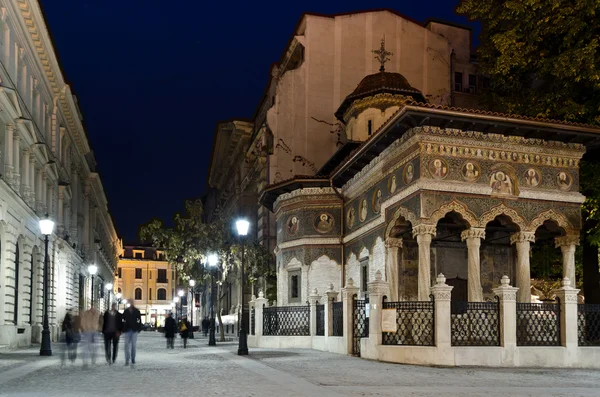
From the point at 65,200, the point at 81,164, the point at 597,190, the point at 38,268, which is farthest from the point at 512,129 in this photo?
the point at 81,164

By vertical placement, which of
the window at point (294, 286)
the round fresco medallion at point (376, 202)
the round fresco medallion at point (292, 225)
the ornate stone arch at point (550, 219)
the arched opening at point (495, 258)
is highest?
Result: the round fresco medallion at point (376, 202)

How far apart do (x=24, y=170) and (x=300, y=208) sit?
11.7 m

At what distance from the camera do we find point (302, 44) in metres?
40.9

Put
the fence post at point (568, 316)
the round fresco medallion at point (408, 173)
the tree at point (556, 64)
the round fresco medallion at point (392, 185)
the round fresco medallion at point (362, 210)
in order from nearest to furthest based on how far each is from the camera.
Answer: the fence post at point (568, 316) → the round fresco medallion at point (408, 173) → the round fresco medallion at point (392, 185) → the tree at point (556, 64) → the round fresco medallion at point (362, 210)

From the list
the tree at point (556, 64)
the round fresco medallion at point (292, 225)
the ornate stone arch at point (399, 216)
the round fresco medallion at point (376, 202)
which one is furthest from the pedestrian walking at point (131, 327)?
the tree at point (556, 64)

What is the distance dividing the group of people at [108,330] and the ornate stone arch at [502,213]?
10583mm

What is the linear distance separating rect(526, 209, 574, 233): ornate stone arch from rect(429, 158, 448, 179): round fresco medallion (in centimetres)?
336

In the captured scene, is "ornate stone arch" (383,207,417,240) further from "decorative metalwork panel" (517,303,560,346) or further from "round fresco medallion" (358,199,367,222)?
"decorative metalwork panel" (517,303,560,346)

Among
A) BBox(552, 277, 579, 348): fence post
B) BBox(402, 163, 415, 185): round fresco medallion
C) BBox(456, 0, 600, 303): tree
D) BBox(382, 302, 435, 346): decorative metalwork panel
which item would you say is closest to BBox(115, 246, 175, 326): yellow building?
BBox(456, 0, 600, 303): tree

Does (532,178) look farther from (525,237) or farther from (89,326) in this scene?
(89,326)

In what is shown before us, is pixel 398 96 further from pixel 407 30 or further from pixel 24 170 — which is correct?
pixel 24 170

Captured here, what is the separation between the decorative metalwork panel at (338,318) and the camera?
79.6 feet

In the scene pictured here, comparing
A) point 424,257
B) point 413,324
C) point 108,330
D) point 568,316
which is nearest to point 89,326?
point 108,330

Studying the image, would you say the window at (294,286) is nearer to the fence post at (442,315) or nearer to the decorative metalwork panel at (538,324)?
the fence post at (442,315)
